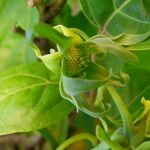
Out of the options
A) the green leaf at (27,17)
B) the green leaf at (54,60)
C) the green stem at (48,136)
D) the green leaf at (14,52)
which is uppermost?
the green leaf at (54,60)

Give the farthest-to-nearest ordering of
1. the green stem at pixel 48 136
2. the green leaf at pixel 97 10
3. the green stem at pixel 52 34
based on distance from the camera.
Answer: the green stem at pixel 48 136 < the green leaf at pixel 97 10 < the green stem at pixel 52 34

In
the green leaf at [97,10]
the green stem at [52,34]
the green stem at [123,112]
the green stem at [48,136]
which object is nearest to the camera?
the green stem at [52,34]

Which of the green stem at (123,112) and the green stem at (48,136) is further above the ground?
the green stem at (123,112)

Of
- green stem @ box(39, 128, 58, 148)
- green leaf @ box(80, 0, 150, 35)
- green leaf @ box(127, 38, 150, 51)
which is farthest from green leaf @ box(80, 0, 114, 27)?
green stem @ box(39, 128, 58, 148)

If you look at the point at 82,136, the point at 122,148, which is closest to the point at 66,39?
the point at 122,148

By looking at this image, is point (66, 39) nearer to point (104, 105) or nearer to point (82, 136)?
point (104, 105)

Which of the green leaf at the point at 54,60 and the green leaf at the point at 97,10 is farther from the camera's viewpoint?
the green leaf at the point at 97,10

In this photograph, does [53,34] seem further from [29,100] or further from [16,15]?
[16,15]

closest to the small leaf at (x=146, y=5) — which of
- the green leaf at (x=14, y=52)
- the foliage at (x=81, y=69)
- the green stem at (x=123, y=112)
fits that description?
the foliage at (x=81, y=69)

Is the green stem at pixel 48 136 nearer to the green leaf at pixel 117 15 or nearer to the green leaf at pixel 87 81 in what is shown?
the green leaf at pixel 117 15
